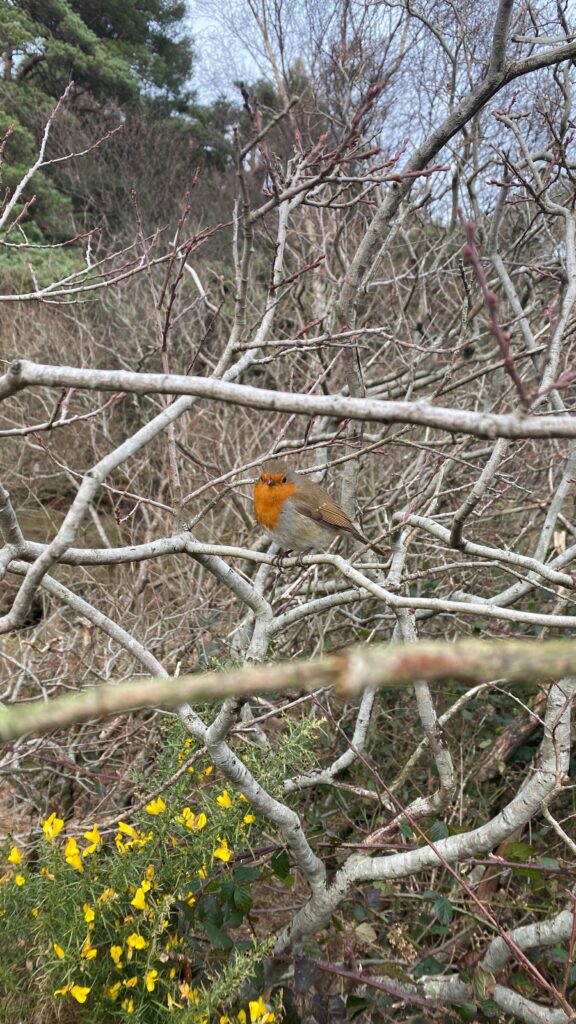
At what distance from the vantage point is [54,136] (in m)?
13.2

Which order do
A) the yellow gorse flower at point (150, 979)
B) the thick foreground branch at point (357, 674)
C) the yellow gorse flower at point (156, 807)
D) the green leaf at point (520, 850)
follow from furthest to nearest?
the green leaf at point (520, 850) < the yellow gorse flower at point (156, 807) < the yellow gorse flower at point (150, 979) < the thick foreground branch at point (357, 674)

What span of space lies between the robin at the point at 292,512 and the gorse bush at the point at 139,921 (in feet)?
3.82

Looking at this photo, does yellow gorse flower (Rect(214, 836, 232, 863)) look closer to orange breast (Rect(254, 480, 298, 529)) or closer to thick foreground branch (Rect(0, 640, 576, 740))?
orange breast (Rect(254, 480, 298, 529))

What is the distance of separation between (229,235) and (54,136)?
11.7 ft

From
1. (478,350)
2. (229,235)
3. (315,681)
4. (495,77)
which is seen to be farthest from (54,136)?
(315,681)

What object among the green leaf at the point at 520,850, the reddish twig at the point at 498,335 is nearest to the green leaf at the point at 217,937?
the green leaf at the point at 520,850

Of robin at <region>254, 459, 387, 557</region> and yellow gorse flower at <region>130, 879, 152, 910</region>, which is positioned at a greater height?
robin at <region>254, 459, 387, 557</region>

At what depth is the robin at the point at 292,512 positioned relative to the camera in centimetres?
353

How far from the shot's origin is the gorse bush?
2.28 m

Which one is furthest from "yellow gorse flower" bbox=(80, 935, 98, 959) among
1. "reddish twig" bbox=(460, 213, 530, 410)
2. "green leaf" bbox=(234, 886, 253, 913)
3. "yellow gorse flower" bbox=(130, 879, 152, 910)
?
"reddish twig" bbox=(460, 213, 530, 410)

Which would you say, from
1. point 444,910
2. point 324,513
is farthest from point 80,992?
point 324,513

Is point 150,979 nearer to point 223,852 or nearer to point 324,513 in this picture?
point 223,852

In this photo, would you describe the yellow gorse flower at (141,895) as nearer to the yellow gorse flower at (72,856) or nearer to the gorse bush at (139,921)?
the gorse bush at (139,921)

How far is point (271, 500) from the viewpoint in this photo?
358 cm
